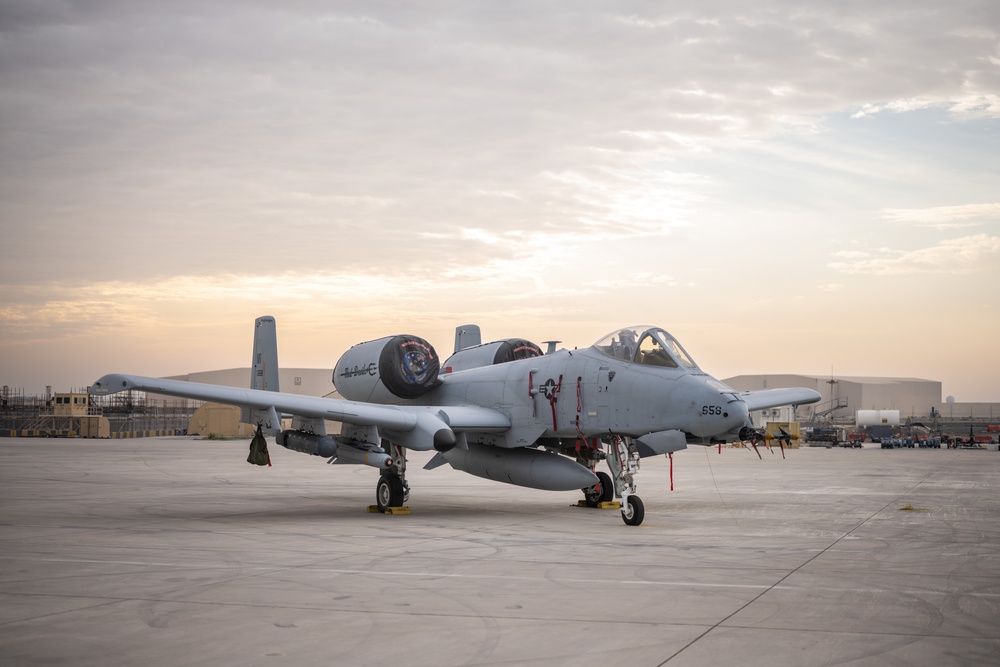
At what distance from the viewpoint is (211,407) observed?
70.1 metres

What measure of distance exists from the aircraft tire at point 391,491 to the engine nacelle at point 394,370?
9.47ft

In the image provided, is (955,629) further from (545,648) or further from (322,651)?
(322,651)

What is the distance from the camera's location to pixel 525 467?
18.6 m

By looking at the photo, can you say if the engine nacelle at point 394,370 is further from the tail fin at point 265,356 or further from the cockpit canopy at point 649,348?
the cockpit canopy at point 649,348

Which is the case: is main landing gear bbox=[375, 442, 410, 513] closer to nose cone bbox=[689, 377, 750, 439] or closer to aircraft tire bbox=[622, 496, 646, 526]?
aircraft tire bbox=[622, 496, 646, 526]

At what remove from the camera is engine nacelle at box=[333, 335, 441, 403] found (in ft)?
68.7

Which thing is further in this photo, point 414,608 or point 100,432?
point 100,432

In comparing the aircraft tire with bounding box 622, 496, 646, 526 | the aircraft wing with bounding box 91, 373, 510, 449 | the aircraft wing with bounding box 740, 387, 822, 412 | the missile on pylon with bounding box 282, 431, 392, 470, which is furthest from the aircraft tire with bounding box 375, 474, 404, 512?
the aircraft wing with bounding box 740, 387, 822, 412

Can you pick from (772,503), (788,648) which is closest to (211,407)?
(772,503)

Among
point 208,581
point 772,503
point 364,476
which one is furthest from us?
point 364,476

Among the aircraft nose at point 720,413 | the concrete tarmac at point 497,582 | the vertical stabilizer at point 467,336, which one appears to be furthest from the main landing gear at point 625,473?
the vertical stabilizer at point 467,336

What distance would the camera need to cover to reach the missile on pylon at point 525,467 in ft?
58.0

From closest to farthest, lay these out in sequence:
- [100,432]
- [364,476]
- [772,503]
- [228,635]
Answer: [228,635], [772,503], [364,476], [100,432]

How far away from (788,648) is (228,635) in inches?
178
